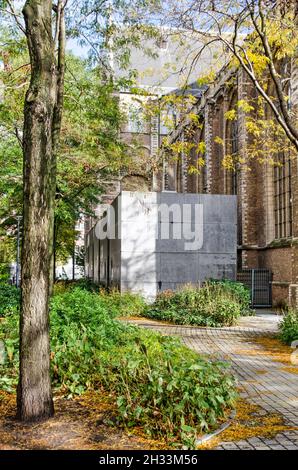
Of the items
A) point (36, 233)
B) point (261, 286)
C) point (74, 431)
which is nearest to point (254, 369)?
point (74, 431)

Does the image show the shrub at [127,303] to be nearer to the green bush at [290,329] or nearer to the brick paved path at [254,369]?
the brick paved path at [254,369]

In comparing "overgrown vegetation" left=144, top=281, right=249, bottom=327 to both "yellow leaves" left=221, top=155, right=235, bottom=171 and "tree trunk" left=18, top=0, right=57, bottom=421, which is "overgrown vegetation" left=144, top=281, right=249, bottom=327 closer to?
"yellow leaves" left=221, top=155, right=235, bottom=171

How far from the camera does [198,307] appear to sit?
51.4ft

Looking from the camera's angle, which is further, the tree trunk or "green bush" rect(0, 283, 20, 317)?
"green bush" rect(0, 283, 20, 317)

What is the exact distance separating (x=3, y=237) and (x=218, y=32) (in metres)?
19.3

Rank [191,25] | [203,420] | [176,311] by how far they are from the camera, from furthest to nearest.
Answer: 1. [176,311]
2. [191,25]
3. [203,420]

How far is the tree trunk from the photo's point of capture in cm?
530

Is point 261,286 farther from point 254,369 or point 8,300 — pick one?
point 254,369

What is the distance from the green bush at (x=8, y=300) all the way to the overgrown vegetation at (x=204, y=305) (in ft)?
14.2

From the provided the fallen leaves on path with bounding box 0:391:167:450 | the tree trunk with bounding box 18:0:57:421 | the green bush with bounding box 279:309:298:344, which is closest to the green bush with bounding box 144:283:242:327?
the green bush with bounding box 279:309:298:344

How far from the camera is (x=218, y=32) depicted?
1075 centimetres

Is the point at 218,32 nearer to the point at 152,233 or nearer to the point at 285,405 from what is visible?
the point at 285,405
